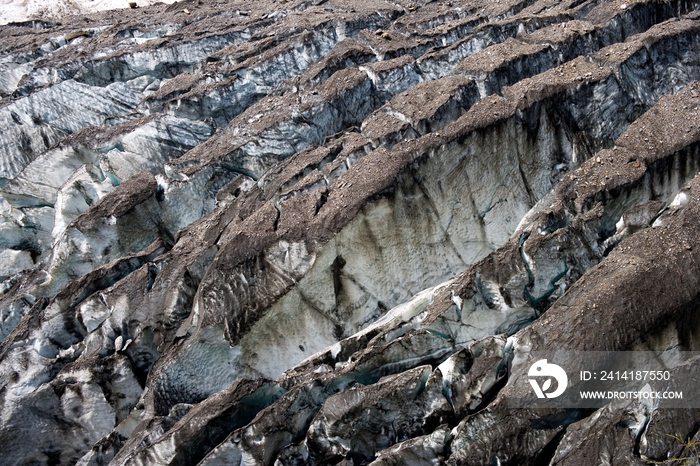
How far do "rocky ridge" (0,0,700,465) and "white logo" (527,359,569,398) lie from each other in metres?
0.25

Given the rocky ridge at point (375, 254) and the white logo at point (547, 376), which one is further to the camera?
the rocky ridge at point (375, 254)

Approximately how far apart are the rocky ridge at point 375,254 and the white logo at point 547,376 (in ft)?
0.81

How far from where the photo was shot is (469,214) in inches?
423

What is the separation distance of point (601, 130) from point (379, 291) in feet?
16.4

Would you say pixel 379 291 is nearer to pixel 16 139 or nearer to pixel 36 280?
pixel 36 280

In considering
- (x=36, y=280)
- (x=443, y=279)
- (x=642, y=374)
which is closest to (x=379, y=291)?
(x=443, y=279)

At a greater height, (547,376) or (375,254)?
(375,254)

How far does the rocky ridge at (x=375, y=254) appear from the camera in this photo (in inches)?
310

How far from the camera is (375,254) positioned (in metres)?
10.2

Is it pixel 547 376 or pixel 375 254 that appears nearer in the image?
pixel 547 376

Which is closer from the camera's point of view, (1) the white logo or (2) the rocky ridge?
(1) the white logo

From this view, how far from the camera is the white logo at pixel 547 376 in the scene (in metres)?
7.42

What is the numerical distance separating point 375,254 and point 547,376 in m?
3.55

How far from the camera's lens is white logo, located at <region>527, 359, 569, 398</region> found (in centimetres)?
742
